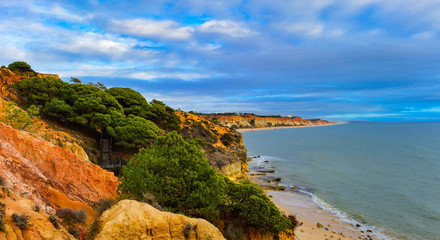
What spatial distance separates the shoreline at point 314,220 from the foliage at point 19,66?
49.0m

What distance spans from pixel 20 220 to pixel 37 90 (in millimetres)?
36291

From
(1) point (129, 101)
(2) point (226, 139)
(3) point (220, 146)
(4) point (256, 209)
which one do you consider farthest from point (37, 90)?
(2) point (226, 139)

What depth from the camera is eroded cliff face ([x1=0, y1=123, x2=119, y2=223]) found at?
12.4 m

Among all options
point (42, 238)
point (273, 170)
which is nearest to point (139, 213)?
point (42, 238)

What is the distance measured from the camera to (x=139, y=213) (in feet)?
28.9

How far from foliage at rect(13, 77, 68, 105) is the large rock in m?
36.1

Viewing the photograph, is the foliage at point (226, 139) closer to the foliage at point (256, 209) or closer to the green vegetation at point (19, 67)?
the green vegetation at point (19, 67)

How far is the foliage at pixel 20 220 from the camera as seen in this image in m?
8.31

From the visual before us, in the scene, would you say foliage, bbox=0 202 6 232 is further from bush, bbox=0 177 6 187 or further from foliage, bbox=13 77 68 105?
foliage, bbox=13 77 68 105

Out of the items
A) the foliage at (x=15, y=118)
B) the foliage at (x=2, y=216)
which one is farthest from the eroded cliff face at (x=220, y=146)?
the foliage at (x=2, y=216)

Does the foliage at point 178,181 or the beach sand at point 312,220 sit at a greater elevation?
the foliage at point 178,181

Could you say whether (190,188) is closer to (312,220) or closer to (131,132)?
(131,132)

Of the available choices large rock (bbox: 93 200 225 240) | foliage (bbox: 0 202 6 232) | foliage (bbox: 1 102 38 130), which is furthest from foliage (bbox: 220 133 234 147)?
foliage (bbox: 0 202 6 232)

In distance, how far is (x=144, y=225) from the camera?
28.3 feet
